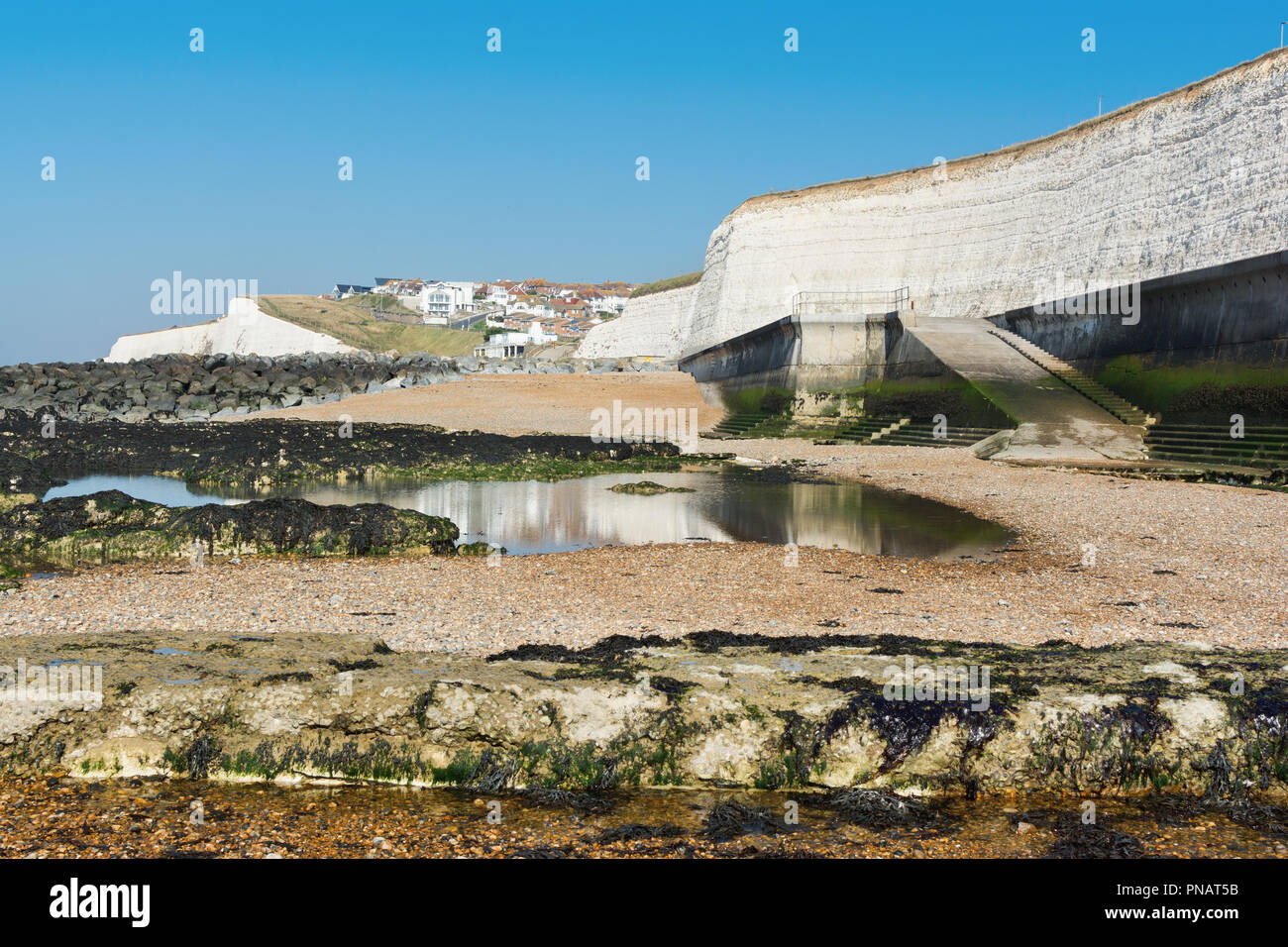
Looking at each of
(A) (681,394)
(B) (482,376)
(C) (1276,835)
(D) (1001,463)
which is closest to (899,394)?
(D) (1001,463)

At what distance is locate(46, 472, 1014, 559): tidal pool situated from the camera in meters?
12.7

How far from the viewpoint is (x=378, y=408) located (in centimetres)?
4112

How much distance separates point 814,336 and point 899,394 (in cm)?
465

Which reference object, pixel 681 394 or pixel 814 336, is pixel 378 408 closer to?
pixel 681 394

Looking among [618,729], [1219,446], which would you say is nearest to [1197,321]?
[1219,446]

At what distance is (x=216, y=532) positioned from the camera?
11328mm

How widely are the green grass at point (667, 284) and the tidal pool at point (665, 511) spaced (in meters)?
59.0

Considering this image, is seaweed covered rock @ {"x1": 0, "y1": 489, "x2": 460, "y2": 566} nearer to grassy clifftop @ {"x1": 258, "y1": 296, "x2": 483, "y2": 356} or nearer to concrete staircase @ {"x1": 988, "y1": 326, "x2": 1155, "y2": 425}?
concrete staircase @ {"x1": 988, "y1": 326, "x2": 1155, "y2": 425}

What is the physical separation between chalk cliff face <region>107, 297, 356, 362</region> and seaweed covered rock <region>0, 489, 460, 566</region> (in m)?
93.5

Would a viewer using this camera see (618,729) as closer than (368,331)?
Yes

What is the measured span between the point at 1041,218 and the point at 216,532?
40514mm

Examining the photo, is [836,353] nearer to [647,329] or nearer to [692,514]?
[692,514]

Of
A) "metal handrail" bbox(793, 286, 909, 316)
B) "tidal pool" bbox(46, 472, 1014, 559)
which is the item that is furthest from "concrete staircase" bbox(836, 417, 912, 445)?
"metal handrail" bbox(793, 286, 909, 316)

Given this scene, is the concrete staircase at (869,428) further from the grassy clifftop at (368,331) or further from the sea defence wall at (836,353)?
the grassy clifftop at (368,331)
